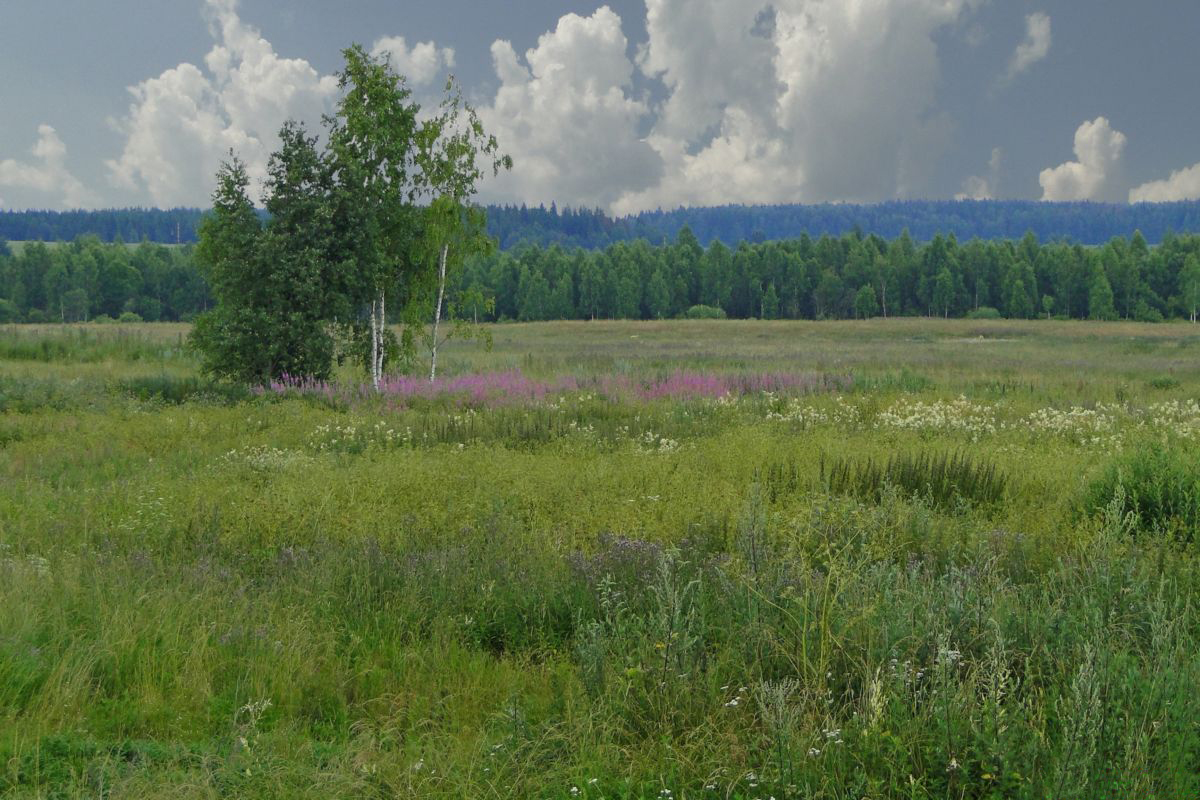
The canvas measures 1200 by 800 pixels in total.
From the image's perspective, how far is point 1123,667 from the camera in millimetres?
3438

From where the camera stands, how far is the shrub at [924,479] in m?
8.66

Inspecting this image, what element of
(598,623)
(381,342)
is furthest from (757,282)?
(598,623)

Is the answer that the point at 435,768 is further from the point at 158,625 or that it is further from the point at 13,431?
the point at 13,431

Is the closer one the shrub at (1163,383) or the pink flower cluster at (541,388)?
the pink flower cluster at (541,388)

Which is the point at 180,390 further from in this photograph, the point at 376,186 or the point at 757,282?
the point at 757,282

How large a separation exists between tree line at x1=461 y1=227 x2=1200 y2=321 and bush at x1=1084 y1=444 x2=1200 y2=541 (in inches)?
3748

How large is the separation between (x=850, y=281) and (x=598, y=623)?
11681 cm

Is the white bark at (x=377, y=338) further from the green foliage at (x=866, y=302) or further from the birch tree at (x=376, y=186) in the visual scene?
the green foliage at (x=866, y=302)

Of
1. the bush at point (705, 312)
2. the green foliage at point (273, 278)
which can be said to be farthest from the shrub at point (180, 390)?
the bush at point (705, 312)

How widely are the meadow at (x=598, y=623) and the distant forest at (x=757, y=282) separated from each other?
9446 centimetres

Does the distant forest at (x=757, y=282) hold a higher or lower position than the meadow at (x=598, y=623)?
higher

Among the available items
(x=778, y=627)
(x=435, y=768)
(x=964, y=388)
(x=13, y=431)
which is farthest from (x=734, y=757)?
(x=964, y=388)

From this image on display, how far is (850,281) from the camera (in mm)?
113125

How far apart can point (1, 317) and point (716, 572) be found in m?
123
